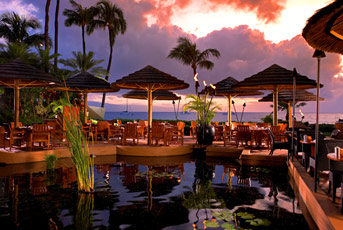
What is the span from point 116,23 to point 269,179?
24229 mm

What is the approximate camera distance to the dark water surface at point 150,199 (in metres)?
4.11

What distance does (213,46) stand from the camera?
939 inches

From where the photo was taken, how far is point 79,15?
28188mm

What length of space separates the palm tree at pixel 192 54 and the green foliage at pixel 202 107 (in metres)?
12.7

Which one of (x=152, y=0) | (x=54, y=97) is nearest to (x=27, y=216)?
(x=54, y=97)

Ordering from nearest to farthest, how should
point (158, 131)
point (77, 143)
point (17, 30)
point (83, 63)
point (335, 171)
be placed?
point (335, 171) < point (77, 143) < point (158, 131) < point (83, 63) < point (17, 30)

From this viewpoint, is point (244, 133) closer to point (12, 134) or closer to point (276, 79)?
point (276, 79)

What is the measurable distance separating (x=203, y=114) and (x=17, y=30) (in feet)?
75.9

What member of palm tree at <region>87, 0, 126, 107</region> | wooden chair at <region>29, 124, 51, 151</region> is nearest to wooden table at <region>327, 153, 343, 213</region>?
wooden chair at <region>29, 124, 51, 151</region>

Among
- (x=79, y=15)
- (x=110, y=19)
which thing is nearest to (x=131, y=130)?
(x=110, y=19)

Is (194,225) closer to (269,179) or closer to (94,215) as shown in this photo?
(94,215)

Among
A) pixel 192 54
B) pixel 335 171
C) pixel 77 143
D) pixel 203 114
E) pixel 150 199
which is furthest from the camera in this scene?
pixel 192 54

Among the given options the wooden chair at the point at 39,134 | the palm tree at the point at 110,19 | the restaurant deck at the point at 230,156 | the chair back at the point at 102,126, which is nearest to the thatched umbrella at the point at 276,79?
the restaurant deck at the point at 230,156

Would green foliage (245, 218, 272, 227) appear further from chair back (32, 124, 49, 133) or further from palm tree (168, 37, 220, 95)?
palm tree (168, 37, 220, 95)
